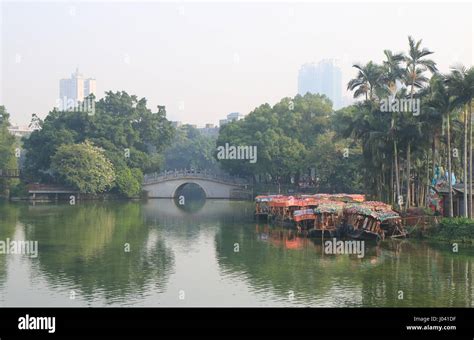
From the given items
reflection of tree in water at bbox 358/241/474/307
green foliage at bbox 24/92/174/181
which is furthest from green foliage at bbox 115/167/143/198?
reflection of tree in water at bbox 358/241/474/307

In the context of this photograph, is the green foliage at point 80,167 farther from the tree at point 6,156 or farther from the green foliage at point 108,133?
the tree at point 6,156

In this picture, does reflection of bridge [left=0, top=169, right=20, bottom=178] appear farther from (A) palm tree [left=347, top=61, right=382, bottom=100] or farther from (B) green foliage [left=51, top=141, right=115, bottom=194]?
(A) palm tree [left=347, top=61, right=382, bottom=100]

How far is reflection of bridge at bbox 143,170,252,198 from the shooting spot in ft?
275

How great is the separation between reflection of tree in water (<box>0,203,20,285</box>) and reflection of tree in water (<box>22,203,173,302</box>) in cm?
110

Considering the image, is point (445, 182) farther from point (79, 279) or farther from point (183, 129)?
point (183, 129)

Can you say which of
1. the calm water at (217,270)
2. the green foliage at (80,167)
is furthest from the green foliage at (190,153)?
the calm water at (217,270)

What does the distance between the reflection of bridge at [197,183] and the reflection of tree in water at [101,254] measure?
2739cm

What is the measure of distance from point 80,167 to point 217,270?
4563 centimetres

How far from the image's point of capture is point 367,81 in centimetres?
5228

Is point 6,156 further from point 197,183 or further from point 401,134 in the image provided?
point 401,134

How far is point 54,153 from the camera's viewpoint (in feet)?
250

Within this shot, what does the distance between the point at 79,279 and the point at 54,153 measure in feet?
165

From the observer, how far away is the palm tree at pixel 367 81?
5106 cm
